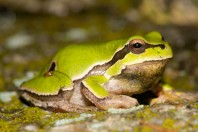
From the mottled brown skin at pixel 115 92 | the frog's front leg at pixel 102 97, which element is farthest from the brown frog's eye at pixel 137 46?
the frog's front leg at pixel 102 97

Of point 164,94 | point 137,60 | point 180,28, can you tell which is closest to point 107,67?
point 137,60

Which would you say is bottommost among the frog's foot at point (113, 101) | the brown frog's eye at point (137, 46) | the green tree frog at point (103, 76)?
the frog's foot at point (113, 101)

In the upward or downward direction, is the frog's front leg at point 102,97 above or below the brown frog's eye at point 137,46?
below

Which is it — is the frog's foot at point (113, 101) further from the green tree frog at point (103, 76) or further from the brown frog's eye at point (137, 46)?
the brown frog's eye at point (137, 46)

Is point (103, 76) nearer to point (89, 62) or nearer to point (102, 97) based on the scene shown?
point (89, 62)

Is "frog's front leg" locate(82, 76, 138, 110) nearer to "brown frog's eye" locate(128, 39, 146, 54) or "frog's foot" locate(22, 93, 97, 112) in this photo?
"frog's foot" locate(22, 93, 97, 112)

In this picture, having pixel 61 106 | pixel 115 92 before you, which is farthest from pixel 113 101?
pixel 61 106

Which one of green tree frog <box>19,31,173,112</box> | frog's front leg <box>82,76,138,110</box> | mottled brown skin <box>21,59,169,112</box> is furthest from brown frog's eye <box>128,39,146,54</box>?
frog's front leg <box>82,76,138,110</box>
